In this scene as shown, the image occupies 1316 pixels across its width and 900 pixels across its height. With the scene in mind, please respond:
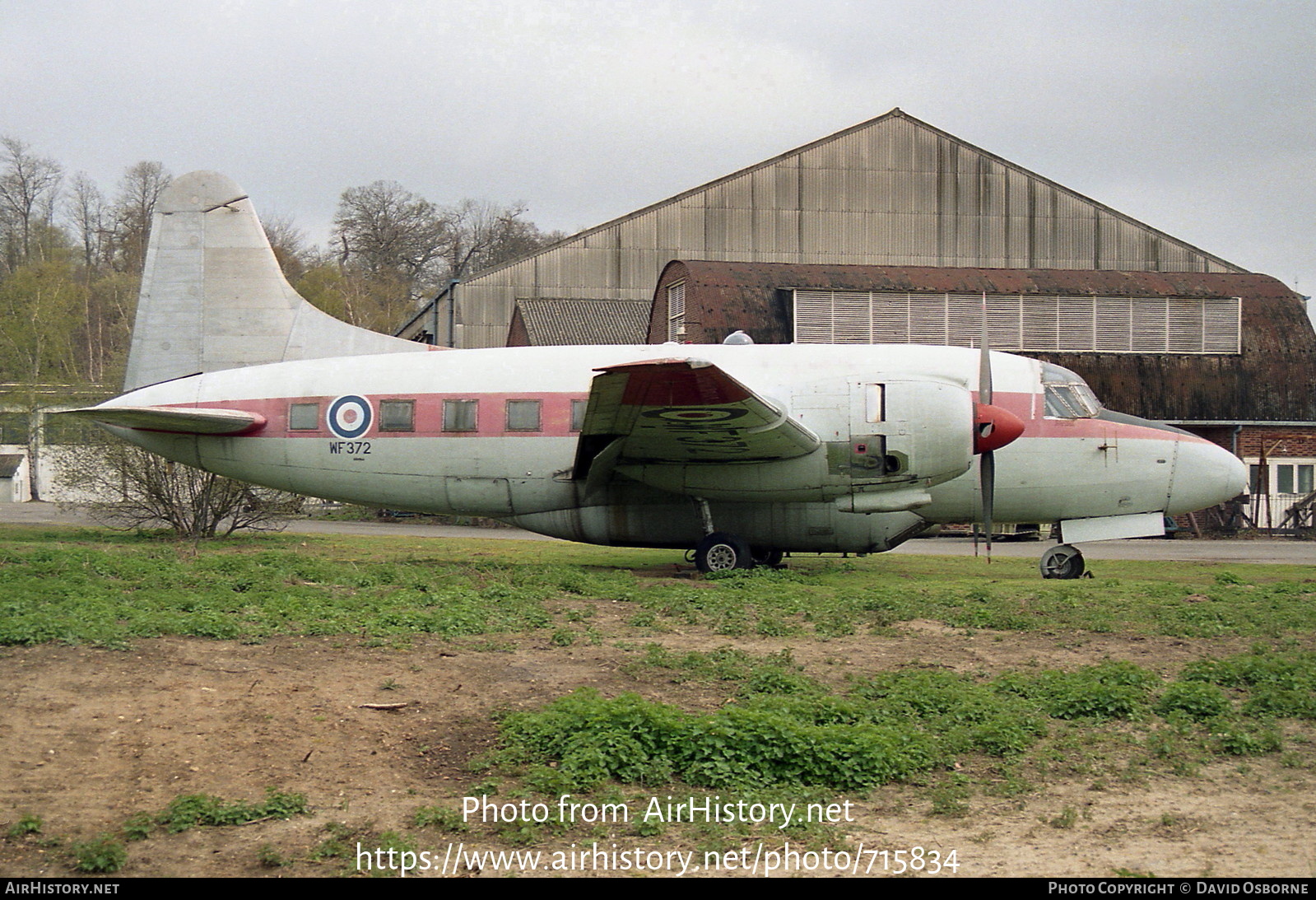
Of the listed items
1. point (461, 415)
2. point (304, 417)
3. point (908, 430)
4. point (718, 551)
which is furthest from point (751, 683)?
point (304, 417)

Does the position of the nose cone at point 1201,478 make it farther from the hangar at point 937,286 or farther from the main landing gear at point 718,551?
the hangar at point 937,286

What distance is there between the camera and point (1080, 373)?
34469 mm

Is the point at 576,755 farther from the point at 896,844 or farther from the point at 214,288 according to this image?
the point at 214,288

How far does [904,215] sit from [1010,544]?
868 inches

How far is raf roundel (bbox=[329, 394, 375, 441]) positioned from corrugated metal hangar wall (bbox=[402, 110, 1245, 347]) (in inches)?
1205

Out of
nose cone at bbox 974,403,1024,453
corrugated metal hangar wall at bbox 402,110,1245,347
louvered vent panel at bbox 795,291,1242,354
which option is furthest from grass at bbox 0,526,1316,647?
corrugated metal hangar wall at bbox 402,110,1245,347

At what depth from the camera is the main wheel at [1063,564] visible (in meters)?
18.8

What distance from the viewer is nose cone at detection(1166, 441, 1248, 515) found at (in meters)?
19.0

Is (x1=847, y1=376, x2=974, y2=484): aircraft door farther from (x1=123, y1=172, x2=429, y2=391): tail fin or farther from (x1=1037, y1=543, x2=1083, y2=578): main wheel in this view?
(x1=123, y1=172, x2=429, y2=391): tail fin

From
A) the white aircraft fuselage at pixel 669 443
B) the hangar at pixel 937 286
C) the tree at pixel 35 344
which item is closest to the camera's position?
the white aircraft fuselage at pixel 669 443

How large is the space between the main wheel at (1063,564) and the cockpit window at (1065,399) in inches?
88.2

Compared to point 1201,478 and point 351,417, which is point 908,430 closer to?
point 1201,478

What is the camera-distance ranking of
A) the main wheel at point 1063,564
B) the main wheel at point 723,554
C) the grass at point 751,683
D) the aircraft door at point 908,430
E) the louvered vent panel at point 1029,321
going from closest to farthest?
the grass at point 751,683
the aircraft door at point 908,430
the main wheel at point 723,554
the main wheel at point 1063,564
the louvered vent panel at point 1029,321
